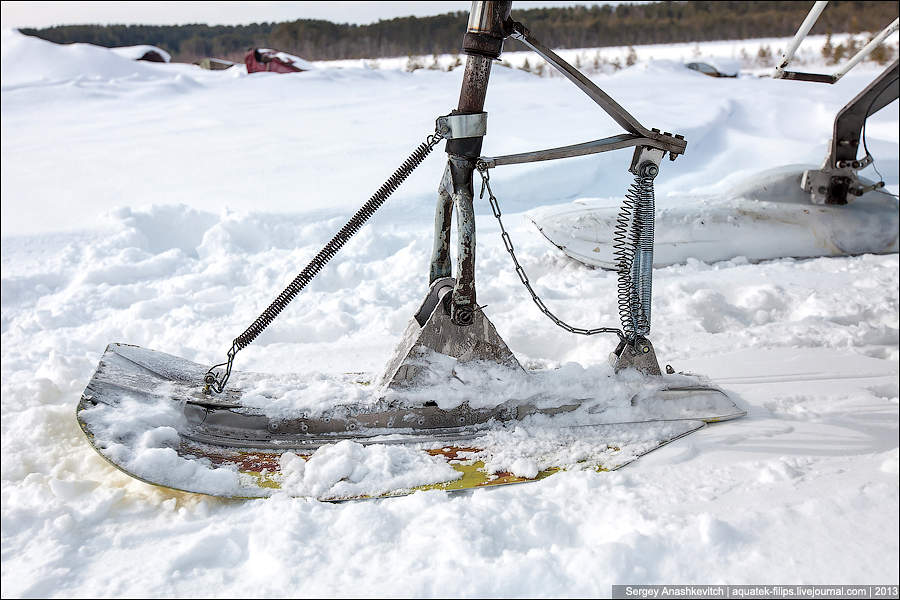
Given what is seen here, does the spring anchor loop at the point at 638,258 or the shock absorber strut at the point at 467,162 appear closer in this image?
the shock absorber strut at the point at 467,162

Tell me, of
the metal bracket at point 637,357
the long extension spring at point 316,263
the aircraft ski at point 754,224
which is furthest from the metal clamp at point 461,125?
the aircraft ski at point 754,224

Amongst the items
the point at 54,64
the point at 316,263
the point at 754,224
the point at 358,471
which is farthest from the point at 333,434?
the point at 54,64

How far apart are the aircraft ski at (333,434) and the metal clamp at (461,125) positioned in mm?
793

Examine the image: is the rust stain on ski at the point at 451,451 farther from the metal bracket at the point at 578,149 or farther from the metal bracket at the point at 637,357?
the metal bracket at the point at 578,149

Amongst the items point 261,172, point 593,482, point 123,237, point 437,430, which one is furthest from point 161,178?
point 593,482

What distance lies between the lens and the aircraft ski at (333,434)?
173 centimetres

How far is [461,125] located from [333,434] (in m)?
0.96

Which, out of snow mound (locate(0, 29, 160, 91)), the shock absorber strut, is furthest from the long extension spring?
snow mound (locate(0, 29, 160, 91))

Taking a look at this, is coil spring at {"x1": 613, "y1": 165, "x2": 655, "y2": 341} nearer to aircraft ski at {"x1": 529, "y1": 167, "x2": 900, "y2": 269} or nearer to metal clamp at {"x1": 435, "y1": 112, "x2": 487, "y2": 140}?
metal clamp at {"x1": 435, "y1": 112, "x2": 487, "y2": 140}

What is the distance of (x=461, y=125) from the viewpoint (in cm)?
192

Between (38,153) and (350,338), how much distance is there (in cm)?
421

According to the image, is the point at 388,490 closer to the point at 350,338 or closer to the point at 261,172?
the point at 350,338

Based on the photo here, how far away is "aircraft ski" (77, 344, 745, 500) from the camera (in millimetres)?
1729

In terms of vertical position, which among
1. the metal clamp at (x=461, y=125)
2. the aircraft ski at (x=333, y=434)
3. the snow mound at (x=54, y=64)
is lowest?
the aircraft ski at (x=333, y=434)
